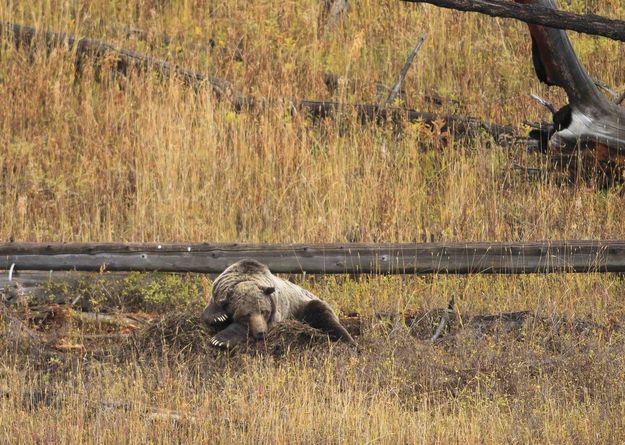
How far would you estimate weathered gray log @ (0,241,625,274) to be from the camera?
317 inches

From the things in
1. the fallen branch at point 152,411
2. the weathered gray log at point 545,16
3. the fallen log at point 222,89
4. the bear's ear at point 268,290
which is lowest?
the fallen branch at point 152,411

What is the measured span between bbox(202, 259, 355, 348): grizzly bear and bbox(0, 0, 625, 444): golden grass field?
7.6 inches

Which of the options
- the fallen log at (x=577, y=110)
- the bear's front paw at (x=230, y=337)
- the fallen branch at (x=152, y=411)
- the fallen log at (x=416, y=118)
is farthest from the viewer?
the fallen log at (x=416, y=118)

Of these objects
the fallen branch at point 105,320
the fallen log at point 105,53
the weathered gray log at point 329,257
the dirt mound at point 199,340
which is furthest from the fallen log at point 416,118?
the dirt mound at point 199,340

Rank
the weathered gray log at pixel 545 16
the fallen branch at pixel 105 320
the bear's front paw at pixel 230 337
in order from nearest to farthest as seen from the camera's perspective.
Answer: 1. the weathered gray log at pixel 545 16
2. the bear's front paw at pixel 230 337
3. the fallen branch at pixel 105 320

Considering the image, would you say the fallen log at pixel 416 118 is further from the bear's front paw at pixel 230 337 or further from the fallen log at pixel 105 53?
the bear's front paw at pixel 230 337

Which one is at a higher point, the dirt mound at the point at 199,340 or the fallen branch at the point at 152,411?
the dirt mound at the point at 199,340

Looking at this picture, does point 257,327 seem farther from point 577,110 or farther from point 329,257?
point 577,110

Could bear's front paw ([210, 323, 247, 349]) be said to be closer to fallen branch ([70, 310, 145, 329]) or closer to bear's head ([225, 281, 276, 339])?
bear's head ([225, 281, 276, 339])

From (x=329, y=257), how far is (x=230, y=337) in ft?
5.42

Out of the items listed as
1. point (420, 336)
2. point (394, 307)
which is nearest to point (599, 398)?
point (420, 336)

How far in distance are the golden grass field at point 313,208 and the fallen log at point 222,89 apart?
0.19 m

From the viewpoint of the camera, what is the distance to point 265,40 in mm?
13016

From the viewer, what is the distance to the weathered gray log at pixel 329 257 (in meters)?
8.06
